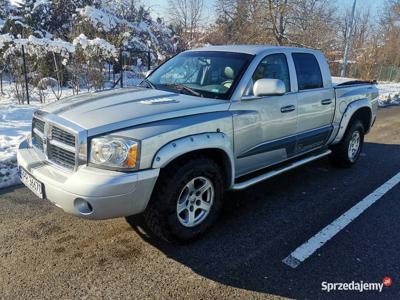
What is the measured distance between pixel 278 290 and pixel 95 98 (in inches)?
97.2

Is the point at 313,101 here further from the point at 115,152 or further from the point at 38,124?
the point at 38,124

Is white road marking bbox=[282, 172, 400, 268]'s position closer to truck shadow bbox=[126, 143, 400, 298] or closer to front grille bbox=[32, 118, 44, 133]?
truck shadow bbox=[126, 143, 400, 298]

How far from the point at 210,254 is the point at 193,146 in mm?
989

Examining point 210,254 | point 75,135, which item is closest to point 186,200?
point 210,254

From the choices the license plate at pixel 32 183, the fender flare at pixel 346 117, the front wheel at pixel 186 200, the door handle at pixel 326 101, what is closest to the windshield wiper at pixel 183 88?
the front wheel at pixel 186 200

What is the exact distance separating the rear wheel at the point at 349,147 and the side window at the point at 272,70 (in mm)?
1847

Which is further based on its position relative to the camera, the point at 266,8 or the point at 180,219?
the point at 266,8

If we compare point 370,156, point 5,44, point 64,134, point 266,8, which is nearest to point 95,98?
point 64,134

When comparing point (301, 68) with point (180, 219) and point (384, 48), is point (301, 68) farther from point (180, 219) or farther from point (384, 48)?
point (384, 48)

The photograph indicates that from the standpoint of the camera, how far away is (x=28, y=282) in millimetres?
2656

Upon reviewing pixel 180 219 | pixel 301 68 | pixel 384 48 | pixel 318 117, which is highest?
pixel 384 48

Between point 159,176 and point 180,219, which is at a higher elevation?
point 159,176

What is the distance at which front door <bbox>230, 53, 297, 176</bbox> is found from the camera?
11.5ft

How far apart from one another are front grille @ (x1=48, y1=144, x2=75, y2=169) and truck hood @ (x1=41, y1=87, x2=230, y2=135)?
0.88ft
